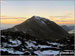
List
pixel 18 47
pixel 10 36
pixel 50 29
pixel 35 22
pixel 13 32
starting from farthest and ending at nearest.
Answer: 1. pixel 50 29
2. pixel 35 22
3. pixel 13 32
4. pixel 10 36
5. pixel 18 47

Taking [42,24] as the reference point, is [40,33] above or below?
below

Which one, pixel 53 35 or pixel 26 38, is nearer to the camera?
pixel 26 38

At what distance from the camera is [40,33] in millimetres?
6512

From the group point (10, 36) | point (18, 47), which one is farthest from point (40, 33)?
point (18, 47)

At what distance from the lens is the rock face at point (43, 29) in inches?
236

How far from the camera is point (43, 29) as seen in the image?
21.1 ft

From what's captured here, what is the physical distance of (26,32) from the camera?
5980 millimetres

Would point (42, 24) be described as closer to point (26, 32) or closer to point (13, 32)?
point (26, 32)

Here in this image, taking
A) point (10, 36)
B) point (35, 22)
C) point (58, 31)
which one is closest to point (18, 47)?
point (10, 36)

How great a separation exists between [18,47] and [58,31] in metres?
2.57

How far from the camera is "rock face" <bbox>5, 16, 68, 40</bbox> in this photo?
600 centimetres

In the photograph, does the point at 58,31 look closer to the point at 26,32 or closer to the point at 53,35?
the point at 53,35

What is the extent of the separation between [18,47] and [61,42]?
78.9 inches

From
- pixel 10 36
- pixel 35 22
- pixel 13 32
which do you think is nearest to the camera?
pixel 10 36
